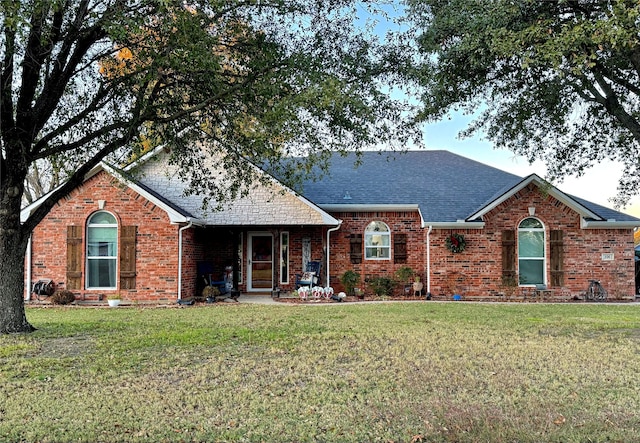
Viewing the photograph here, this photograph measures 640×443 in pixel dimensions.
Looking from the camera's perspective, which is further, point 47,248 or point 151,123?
point 47,248

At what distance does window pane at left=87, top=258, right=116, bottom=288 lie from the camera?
15.3m

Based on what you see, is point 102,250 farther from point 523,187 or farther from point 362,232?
point 523,187

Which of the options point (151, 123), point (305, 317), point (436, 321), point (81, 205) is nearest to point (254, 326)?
point (305, 317)

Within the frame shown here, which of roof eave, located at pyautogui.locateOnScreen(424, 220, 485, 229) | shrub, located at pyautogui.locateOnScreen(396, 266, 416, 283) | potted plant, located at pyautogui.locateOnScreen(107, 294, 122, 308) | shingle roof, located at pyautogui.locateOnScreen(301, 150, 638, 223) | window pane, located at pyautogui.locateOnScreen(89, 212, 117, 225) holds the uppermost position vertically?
shingle roof, located at pyautogui.locateOnScreen(301, 150, 638, 223)

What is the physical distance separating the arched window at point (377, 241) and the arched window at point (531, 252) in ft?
14.1

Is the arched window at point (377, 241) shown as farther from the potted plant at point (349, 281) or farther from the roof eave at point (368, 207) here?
the potted plant at point (349, 281)

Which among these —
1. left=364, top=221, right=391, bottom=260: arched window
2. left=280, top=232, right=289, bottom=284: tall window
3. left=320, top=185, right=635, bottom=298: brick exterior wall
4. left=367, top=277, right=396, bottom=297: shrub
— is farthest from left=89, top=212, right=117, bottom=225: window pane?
left=320, top=185, right=635, bottom=298: brick exterior wall

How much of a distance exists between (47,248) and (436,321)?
38.1 feet

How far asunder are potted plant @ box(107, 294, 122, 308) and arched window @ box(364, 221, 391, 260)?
8.01 metres

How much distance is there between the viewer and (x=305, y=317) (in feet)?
39.1

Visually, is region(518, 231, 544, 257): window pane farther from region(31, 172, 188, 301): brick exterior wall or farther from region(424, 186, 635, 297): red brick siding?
region(31, 172, 188, 301): brick exterior wall

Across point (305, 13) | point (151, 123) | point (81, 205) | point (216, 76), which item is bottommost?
point (81, 205)

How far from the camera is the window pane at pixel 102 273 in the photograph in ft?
50.1

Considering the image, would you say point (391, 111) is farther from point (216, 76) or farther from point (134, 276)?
point (134, 276)
